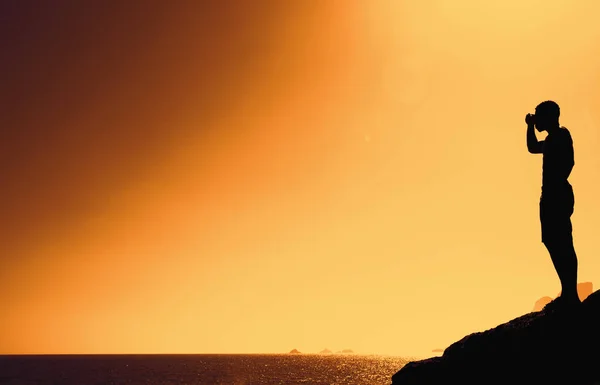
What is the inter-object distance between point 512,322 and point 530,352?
1.90m

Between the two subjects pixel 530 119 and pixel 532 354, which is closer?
pixel 532 354

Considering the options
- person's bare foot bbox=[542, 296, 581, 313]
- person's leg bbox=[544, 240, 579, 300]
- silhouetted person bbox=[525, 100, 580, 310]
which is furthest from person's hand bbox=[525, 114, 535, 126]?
person's bare foot bbox=[542, 296, 581, 313]

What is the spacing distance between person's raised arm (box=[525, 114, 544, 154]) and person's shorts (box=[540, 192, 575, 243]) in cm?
129

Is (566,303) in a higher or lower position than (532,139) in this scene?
lower

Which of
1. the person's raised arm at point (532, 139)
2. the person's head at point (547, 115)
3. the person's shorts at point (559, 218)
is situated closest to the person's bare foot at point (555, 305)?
the person's shorts at point (559, 218)

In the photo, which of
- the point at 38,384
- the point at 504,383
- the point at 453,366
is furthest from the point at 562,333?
the point at 38,384

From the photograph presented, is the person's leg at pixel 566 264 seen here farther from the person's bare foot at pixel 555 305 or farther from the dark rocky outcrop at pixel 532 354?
the dark rocky outcrop at pixel 532 354

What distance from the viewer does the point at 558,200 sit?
30.8 feet

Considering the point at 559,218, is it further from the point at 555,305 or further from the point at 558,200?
the point at 555,305

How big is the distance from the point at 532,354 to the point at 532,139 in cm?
485

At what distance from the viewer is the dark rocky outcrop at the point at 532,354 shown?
8062 mm

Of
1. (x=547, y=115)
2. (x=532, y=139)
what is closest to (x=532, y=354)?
(x=532, y=139)

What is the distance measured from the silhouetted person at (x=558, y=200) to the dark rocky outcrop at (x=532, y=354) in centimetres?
58

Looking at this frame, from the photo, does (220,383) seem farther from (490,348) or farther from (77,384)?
(490,348)
